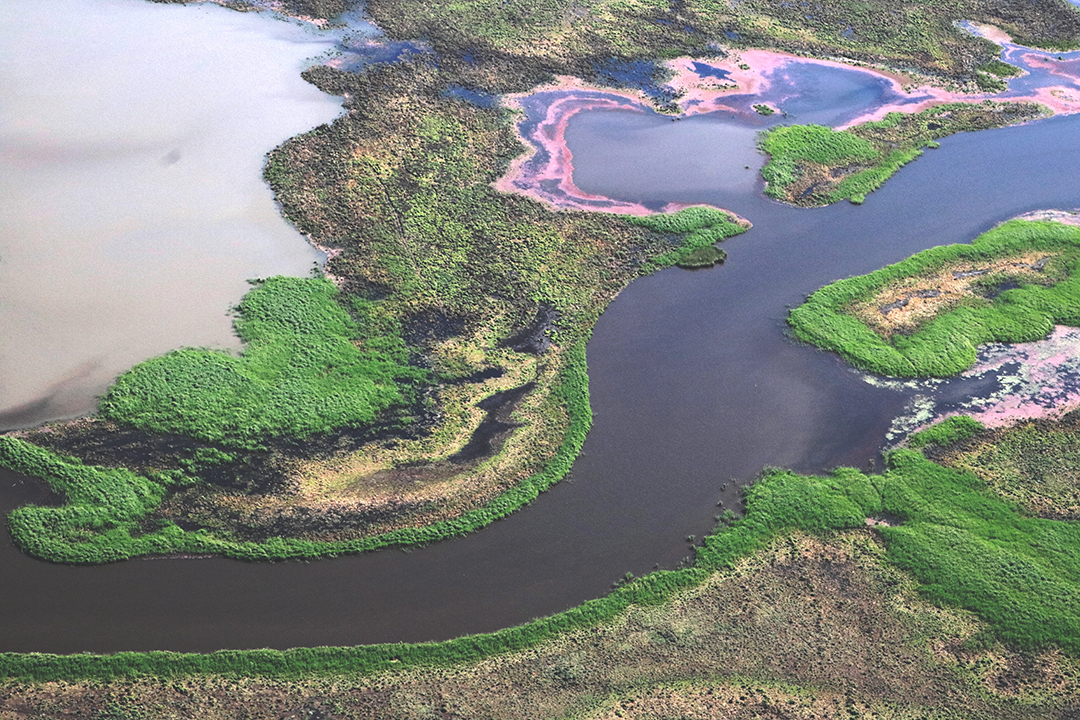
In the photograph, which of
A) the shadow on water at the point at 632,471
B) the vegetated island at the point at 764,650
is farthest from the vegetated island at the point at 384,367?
the vegetated island at the point at 764,650

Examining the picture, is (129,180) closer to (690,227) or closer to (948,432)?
(690,227)

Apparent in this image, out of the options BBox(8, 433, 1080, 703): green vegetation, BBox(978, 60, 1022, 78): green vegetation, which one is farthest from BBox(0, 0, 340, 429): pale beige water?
BBox(978, 60, 1022, 78): green vegetation

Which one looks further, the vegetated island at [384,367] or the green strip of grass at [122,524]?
the vegetated island at [384,367]

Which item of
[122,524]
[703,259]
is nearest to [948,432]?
[703,259]

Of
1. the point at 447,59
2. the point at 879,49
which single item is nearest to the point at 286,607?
the point at 447,59

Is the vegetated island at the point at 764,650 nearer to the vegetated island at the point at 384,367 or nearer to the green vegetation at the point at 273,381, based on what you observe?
the vegetated island at the point at 384,367

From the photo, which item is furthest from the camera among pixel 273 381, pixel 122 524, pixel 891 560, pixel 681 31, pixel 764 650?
pixel 681 31
